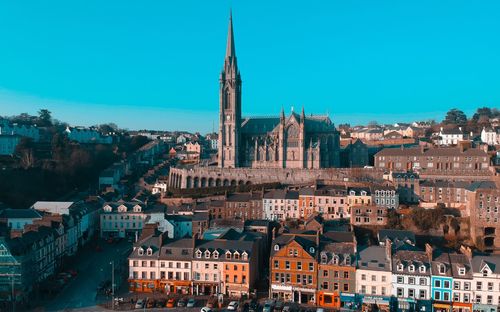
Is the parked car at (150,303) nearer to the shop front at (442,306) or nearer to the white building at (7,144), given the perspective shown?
the shop front at (442,306)

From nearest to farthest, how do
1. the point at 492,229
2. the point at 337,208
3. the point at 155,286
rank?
1. the point at 155,286
2. the point at 492,229
3. the point at 337,208

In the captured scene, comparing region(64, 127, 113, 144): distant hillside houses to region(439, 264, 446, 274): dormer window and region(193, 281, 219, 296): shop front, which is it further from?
region(439, 264, 446, 274): dormer window

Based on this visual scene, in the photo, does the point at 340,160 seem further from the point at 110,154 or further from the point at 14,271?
the point at 14,271

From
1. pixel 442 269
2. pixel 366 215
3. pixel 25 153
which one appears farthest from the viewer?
pixel 25 153

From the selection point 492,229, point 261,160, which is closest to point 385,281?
point 492,229

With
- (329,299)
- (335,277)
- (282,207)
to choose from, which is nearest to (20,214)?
(282,207)

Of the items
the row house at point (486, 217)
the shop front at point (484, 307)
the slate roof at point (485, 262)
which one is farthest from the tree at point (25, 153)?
the shop front at point (484, 307)

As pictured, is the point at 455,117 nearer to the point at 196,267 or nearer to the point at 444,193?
the point at 444,193
